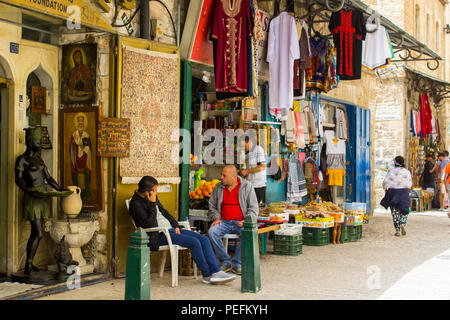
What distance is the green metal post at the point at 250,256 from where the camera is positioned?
19.2 ft

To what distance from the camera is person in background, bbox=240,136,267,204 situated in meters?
9.06

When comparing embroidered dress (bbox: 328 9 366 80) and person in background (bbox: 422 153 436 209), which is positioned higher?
embroidered dress (bbox: 328 9 366 80)

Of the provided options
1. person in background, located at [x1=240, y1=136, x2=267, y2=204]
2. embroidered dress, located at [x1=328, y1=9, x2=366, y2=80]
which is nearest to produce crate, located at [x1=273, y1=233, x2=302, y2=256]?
person in background, located at [x1=240, y1=136, x2=267, y2=204]

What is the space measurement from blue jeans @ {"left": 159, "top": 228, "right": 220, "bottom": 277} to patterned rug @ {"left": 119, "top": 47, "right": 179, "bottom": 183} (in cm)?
96

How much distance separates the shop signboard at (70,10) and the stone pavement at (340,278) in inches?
115

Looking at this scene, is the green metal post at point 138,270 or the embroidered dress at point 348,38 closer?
the green metal post at point 138,270

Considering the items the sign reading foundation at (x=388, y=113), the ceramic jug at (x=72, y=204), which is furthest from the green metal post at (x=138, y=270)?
the sign reading foundation at (x=388, y=113)

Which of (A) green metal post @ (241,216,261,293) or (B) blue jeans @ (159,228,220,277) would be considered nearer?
(A) green metal post @ (241,216,261,293)

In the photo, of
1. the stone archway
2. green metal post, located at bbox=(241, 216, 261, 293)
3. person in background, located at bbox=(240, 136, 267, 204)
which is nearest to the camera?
green metal post, located at bbox=(241, 216, 261, 293)

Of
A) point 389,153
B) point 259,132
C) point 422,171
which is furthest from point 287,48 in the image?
point 422,171

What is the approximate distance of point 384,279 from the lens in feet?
22.4

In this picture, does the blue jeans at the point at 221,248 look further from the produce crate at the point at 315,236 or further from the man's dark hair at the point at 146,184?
the produce crate at the point at 315,236

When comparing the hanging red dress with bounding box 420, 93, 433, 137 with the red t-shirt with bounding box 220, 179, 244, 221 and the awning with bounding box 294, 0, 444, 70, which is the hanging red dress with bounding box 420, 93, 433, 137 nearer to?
the awning with bounding box 294, 0, 444, 70

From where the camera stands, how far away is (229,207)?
24.3 ft
